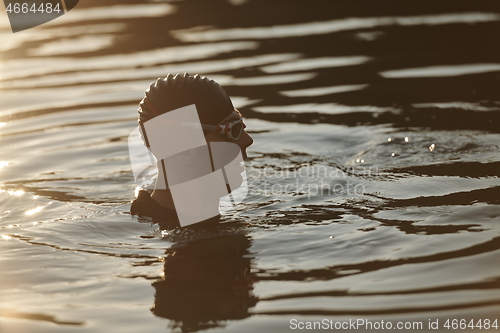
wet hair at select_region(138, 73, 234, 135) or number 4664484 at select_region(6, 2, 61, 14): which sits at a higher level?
number 4664484 at select_region(6, 2, 61, 14)

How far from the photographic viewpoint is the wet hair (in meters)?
4.30

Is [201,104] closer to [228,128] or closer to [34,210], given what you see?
[228,128]

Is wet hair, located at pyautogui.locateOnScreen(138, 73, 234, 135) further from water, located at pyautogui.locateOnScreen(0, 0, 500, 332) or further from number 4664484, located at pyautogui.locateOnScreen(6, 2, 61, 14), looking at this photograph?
number 4664484, located at pyautogui.locateOnScreen(6, 2, 61, 14)

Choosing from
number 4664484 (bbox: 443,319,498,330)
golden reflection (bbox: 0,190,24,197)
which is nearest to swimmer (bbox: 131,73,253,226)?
number 4664484 (bbox: 443,319,498,330)

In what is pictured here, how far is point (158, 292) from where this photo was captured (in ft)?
12.4

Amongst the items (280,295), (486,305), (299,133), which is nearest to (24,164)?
(299,133)

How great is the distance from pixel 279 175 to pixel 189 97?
7.22 ft

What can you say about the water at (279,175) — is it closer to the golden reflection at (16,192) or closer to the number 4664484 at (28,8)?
the golden reflection at (16,192)

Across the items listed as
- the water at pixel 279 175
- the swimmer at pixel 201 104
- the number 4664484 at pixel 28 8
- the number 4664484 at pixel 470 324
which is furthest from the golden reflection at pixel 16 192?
the number 4664484 at pixel 28 8

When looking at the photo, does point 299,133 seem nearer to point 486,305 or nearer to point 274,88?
point 274,88

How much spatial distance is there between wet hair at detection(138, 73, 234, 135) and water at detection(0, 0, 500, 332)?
35.6 inches

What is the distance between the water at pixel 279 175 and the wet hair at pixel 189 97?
90cm

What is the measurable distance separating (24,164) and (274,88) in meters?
3.89

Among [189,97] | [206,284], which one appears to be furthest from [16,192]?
[206,284]
